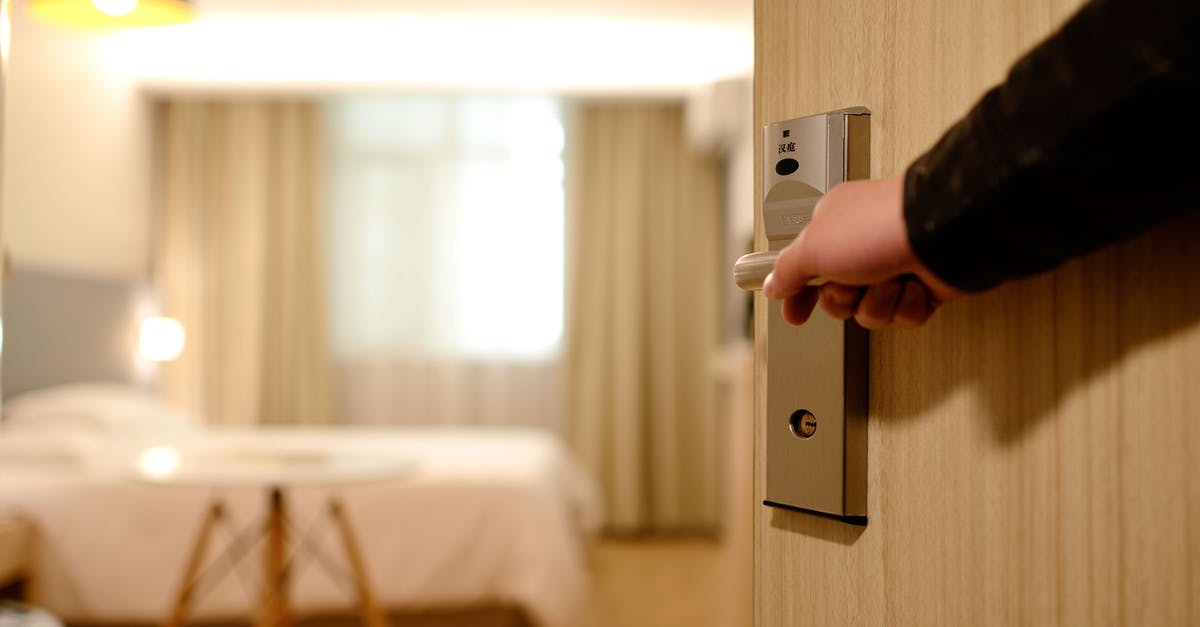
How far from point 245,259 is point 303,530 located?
9.04 feet

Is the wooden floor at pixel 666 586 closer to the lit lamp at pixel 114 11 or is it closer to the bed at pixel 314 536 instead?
the bed at pixel 314 536

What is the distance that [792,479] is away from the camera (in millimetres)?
587

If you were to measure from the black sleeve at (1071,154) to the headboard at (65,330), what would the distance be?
137 inches

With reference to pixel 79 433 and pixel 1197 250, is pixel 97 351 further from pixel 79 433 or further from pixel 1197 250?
pixel 1197 250

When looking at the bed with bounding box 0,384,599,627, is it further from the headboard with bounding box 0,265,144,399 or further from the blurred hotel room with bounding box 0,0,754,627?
the blurred hotel room with bounding box 0,0,754,627

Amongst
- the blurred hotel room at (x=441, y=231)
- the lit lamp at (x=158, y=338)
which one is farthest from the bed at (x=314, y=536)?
the lit lamp at (x=158, y=338)

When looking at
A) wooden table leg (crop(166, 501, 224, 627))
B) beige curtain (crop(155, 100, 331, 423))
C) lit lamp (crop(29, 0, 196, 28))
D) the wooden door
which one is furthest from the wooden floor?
the wooden door

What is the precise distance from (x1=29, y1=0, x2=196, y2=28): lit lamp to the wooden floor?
2131mm

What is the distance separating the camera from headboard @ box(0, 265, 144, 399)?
134 inches

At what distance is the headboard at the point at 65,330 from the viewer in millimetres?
3410

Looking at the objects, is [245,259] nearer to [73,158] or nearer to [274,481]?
[73,158]

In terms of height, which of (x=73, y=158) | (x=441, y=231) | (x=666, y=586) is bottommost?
(x=666, y=586)

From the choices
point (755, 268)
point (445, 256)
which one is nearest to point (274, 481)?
point (755, 268)

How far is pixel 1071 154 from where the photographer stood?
1.25 ft
